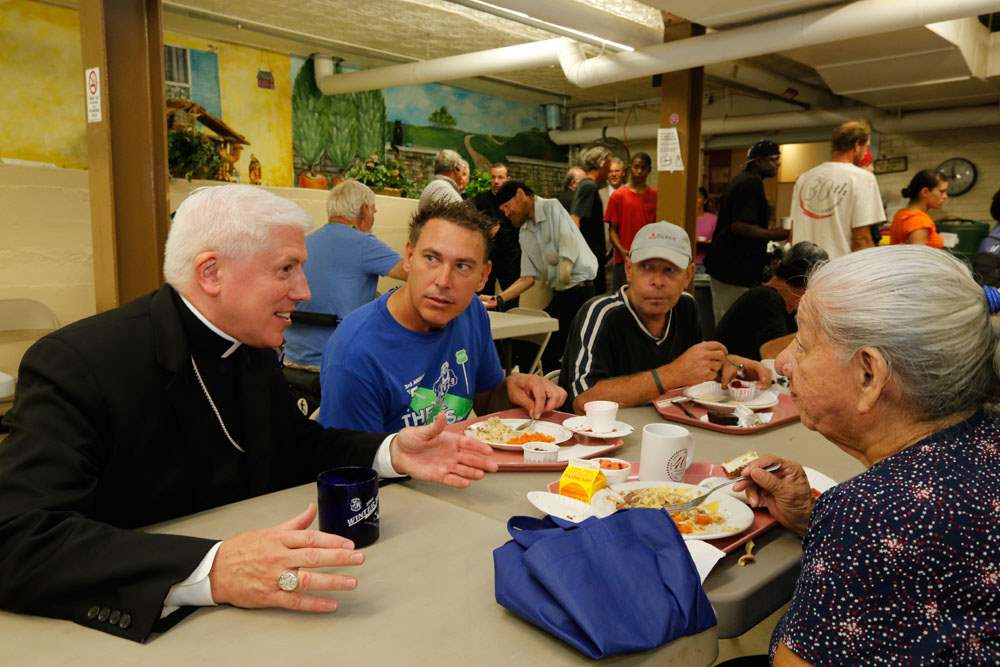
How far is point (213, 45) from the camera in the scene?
7.88 meters

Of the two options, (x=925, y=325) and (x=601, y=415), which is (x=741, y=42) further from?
(x=925, y=325)

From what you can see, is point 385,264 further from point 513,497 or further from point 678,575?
point 678,575

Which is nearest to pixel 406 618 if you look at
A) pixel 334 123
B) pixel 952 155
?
pixel 334 123

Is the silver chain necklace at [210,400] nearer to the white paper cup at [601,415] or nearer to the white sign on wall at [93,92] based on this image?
the white paper cup at [601,415]

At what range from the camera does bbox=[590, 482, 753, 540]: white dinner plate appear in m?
1.34

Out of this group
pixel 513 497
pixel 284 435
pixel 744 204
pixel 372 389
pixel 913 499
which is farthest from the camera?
pixel 744 204

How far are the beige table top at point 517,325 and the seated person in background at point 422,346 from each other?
5.86 feet

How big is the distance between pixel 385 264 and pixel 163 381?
Answer: 2.79 meters

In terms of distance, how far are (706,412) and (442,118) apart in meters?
8.97

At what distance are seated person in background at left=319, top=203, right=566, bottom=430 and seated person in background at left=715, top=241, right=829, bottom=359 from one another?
1540mm

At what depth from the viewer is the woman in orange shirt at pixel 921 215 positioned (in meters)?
5.53

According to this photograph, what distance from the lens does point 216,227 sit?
1416mm

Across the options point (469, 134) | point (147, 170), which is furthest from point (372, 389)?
point (469, 134)

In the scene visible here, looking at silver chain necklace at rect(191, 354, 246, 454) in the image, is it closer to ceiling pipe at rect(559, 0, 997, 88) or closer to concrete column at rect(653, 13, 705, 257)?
concrete column at rect(653, 13, 705, 257)
